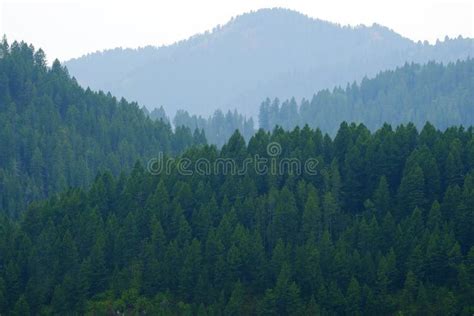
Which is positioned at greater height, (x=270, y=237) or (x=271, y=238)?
(x=270, y=237)

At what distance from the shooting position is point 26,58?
176 meters

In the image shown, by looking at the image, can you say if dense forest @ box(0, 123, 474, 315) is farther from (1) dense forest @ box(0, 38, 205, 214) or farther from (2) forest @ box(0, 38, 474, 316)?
(1) dense forest @ box(0, 38, 205, 214)

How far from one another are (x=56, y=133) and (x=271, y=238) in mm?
65503

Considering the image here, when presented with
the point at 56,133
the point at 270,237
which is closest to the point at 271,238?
the point at 270,237

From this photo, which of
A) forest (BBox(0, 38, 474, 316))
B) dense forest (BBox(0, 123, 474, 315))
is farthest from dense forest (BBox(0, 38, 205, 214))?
dense forest (BBox(0, 123, 474, 315))

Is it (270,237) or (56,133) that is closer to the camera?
(270,237)

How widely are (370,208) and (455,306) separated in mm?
18589

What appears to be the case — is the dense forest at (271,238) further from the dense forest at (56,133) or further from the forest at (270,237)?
the dense forest at (56,133)

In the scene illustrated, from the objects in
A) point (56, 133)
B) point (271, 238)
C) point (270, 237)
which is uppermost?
point (56, 133)

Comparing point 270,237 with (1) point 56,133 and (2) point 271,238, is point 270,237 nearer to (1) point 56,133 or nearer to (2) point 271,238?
(2) point 271,238

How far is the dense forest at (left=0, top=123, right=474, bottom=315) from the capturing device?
89.4m

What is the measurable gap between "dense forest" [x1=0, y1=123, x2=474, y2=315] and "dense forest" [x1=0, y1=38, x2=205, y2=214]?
2880cm

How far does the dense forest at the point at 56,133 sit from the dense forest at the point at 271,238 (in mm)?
28795

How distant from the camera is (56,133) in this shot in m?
155
